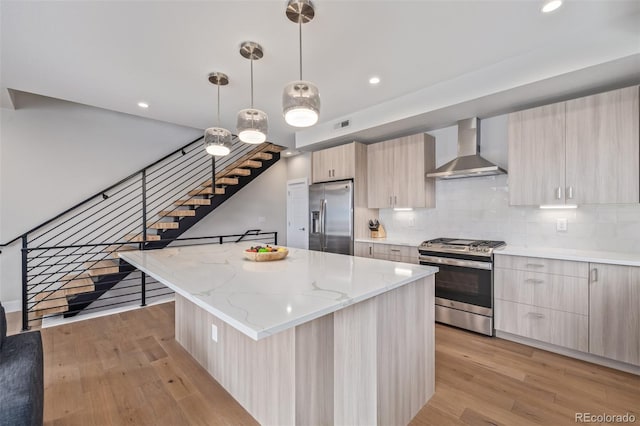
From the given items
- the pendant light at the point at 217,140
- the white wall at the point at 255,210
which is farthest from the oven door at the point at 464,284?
the white wall at the point at 255,210

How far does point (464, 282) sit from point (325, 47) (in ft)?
8.82

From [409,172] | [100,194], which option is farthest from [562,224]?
[100,194]

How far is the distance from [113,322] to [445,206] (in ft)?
14.2

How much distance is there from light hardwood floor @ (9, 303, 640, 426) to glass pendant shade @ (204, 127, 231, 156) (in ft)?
6.18

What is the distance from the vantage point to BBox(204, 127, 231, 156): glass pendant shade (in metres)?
2.45

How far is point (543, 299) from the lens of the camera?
8.08 ft

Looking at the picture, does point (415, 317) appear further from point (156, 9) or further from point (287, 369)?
point (156, 9)

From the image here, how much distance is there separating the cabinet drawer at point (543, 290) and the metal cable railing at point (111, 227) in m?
3.89

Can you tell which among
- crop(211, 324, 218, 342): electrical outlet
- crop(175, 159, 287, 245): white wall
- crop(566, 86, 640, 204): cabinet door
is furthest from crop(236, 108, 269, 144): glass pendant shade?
crop(175, 159, 287, 245): white wall

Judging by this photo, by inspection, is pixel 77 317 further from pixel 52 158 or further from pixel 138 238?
pixel 52 158

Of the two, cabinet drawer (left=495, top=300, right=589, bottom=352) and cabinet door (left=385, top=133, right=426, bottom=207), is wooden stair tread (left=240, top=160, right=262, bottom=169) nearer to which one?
cabinet door (left=385, top=133, right=426, bottom=207)

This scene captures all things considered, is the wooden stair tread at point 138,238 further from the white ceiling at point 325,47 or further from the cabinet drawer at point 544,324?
the cabinet drawer at point 544,324

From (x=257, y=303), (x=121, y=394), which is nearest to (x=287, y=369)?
(x=257, y=303)

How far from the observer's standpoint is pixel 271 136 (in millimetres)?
4559
